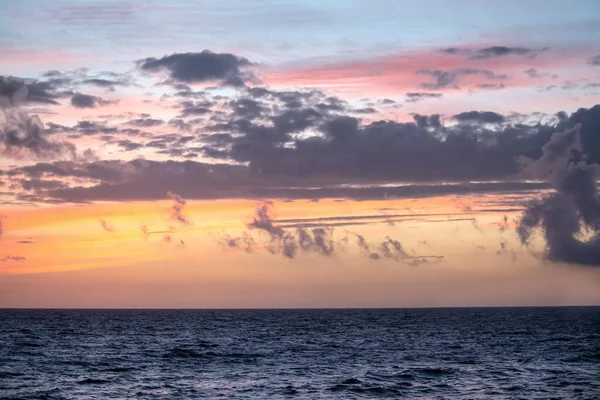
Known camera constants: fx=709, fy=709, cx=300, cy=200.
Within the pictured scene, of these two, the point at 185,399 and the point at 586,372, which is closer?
the point at 185,399

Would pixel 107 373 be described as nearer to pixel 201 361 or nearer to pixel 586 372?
pixel 201 361

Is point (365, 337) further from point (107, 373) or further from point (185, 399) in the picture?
point (185, 399)

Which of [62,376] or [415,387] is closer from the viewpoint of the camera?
[415,387]

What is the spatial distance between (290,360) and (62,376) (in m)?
24.6

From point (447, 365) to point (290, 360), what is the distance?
1706 cm

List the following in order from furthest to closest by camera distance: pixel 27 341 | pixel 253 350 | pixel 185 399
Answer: pixel 27 341 → pixel 253 350 → pixel 185 399

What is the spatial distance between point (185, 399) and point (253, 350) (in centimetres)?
4110

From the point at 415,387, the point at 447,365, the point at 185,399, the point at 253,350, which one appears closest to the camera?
the point at 185,399

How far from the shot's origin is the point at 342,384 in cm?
5734

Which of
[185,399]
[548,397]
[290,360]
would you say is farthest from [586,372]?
[185,399]

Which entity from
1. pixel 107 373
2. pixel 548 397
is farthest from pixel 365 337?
pixel 548 397

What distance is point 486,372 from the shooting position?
65625 mm

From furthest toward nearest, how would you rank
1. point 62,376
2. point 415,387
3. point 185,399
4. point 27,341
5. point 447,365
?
point 27,341 < point 447,365 < point 62,376 < point 415,387 < point 185,399

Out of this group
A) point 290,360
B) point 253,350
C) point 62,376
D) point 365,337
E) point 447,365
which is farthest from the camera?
point 365,337
